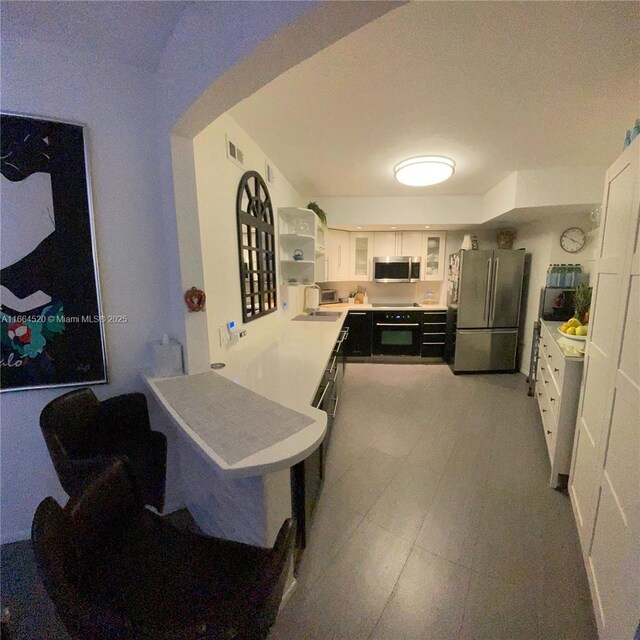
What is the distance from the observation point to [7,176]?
1.24 m

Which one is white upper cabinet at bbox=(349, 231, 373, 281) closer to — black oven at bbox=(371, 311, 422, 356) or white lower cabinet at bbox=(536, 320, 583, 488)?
black oven at bbox=(371, 311, 422, 356)

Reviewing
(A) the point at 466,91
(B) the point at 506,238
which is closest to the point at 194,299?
(A) the point at 466,91

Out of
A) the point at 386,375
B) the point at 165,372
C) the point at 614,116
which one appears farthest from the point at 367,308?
the point at 165,372

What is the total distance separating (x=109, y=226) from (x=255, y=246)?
3.64 feet

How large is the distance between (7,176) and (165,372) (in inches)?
44.2

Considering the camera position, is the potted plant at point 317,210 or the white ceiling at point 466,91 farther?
the potted plant at point 317,210

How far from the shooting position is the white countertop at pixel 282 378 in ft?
2.94

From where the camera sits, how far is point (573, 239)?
135 inches

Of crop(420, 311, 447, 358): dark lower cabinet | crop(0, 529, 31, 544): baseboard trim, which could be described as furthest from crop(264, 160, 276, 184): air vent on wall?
crop(420, 311, 447, 358): dark lower cabinet

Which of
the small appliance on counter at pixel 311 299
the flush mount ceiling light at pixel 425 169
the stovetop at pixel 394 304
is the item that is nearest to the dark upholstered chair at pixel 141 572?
the flush mount ceiling light at pixel 425 169

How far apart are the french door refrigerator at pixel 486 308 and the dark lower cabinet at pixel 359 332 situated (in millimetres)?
1288

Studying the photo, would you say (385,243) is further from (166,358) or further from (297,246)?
(166,358)

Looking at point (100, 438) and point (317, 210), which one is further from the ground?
point (317, 210)

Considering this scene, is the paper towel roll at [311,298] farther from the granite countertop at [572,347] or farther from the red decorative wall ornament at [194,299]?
the granite countertop at [572,347]
